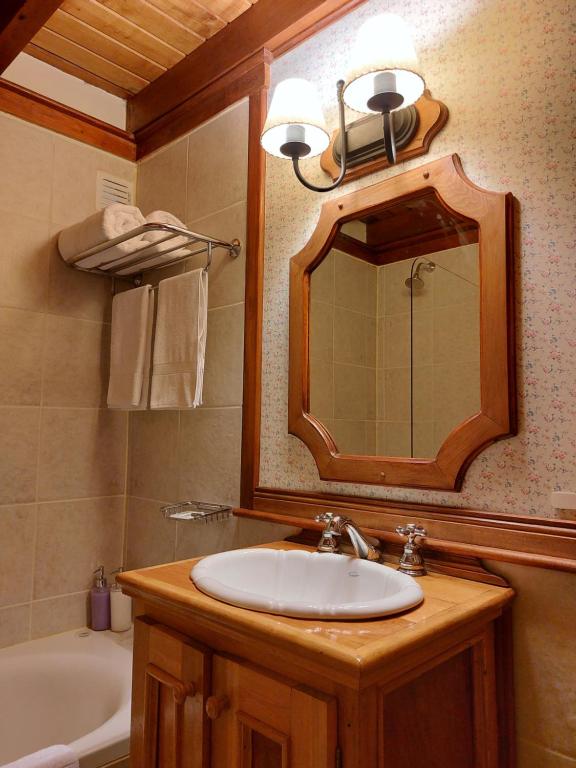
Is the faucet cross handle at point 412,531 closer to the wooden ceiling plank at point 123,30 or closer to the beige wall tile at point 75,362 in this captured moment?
the beige wall tile at point 75,362

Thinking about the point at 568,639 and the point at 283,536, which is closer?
the point at 568,639

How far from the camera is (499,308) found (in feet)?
3.97

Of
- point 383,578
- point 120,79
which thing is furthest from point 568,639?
point 120,79

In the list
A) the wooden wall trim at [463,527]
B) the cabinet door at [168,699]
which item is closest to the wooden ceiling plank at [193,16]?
the wooden wall trim at [463,527]

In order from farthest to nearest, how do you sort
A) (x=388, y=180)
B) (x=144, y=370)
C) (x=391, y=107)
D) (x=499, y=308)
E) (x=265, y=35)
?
1. (x=144, y=370)
2. (x=265, y=35)
3. (x=388, y=180)
4. (x=391, y=107)
5. (x=499, y=308)

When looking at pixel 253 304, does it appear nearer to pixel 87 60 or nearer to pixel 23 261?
pixel 23 261

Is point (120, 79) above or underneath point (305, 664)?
above

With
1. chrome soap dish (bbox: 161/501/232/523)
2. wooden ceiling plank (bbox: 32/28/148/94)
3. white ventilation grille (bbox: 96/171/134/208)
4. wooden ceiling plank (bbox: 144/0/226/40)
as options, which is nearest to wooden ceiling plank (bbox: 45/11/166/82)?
wooden ceiling plank (bbox: 32/28/148/94)

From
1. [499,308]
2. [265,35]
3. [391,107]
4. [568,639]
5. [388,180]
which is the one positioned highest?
[265,35]

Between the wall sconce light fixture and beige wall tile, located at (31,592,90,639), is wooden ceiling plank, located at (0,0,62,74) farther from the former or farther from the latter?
beige wall tile, located at (31,592,90,639)

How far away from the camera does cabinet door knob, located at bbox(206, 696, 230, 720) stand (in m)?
1.01

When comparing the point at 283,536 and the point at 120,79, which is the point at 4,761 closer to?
the point at 283,536

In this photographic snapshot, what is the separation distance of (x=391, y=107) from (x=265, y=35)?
2.41 feet

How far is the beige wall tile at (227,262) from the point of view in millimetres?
1843
